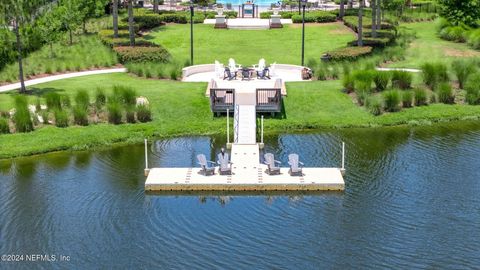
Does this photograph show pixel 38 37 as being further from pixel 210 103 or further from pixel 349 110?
pixel 349 110

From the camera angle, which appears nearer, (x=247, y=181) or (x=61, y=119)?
(x=247, y=181)

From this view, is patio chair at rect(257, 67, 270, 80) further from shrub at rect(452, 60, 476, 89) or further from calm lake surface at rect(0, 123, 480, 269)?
shrub at rect(452, 60, 476, 89)

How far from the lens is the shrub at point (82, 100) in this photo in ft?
108

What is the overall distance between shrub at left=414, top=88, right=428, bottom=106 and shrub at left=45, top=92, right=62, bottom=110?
17.0 m

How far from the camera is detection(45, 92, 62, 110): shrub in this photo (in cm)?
3284

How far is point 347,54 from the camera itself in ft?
142

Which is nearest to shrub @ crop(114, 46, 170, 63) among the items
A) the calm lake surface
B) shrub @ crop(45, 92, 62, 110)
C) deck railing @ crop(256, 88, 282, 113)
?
shrub @ crop(45, 92, 62, 110)

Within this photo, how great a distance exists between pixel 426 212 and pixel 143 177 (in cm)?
1003

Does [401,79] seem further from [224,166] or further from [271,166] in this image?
Answer: [224,166]

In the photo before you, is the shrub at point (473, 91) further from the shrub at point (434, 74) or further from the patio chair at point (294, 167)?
the patio chair at point (294, 167)

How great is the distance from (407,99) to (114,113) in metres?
14.0

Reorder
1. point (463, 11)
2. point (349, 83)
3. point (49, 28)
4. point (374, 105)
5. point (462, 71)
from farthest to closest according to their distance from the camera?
point (463, 11) < point (49, 28) < point (462, 71) < point (349, 83) < point (374, 105)

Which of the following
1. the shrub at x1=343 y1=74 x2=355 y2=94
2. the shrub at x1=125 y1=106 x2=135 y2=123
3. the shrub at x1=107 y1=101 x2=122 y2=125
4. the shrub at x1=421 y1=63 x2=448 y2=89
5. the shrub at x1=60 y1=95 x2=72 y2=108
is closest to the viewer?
the shrub at x1=107 y1=101 x2=122 y2=125

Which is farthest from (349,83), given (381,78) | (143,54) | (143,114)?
(143,54)
